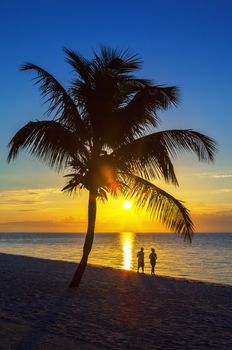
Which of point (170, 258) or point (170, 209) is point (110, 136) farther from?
point (170, 258)

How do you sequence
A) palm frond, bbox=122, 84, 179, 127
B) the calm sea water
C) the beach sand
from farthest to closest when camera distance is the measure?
the calm sea water, palm frond, bbox=122, 84, 179, 127, the beach sand

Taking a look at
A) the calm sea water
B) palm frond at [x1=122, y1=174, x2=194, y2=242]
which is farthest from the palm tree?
the calm sea water

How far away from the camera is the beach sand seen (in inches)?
336

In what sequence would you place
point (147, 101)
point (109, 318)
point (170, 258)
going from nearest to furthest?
point (109, 318) → point (147, 101) → point (170, 258)

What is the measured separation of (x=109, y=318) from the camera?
11.1 m

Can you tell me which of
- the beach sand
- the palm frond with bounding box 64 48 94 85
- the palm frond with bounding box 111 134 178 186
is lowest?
the beach sand

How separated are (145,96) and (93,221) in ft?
15.8

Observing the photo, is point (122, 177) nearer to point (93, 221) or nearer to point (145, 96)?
point (93, 221)

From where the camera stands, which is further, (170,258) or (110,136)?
(170,258)

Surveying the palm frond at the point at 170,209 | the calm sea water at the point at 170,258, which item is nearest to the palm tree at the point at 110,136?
the palm frond at the point at 170,209

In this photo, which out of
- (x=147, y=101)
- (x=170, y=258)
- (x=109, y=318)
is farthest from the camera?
(x=170, y=258)

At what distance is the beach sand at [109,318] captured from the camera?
8.52m

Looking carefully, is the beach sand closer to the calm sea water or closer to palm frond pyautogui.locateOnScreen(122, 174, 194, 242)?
palm frond pyautogui.locateOnScreen(122, 174, 194, 242)

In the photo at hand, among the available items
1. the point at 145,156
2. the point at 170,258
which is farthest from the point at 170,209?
the point at 170,258
